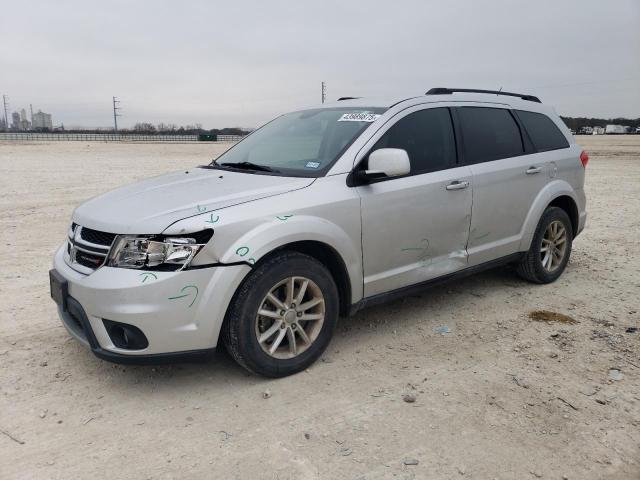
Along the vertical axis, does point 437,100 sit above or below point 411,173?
above

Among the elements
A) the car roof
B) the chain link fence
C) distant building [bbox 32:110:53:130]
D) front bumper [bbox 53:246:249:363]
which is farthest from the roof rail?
distant building [bbox 32:110:53:130]

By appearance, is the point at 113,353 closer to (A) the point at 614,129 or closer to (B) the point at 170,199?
(B) the point at 170,199

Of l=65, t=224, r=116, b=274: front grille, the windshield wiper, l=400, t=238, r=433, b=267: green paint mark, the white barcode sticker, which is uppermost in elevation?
the white barcode sticker

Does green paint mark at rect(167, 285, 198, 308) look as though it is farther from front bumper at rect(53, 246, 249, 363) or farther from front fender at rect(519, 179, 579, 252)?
front fender at rect(519, 179, 579, 252)

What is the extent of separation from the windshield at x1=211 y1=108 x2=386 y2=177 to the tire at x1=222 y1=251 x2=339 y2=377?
2.34 feet

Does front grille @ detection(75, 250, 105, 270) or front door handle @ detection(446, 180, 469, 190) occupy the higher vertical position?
front door handle @ detection(446, 180, 469, 190)

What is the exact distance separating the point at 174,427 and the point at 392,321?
2.09 m

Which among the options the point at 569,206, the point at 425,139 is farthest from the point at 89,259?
the point at 569,206

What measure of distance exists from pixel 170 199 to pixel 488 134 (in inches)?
111

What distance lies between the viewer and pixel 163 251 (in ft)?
9.94

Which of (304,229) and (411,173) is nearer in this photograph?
(304,229)

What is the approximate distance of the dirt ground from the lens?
2.64 metres

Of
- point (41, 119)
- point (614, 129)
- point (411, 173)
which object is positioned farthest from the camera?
point (41, 119)

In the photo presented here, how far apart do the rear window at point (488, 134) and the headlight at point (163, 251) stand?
247 centimetres
